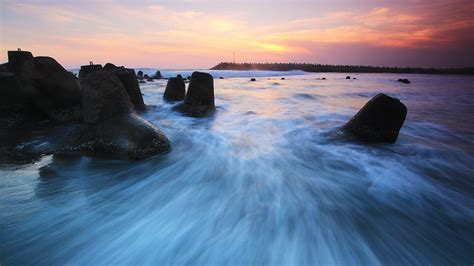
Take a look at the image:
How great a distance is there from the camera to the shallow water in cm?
240

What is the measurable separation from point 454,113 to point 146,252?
12166 millimetres

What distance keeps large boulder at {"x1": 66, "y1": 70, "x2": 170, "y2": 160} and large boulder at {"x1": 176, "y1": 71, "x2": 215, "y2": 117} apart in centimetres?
368

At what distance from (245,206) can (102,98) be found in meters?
3.19

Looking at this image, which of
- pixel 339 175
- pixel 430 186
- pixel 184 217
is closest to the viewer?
pixel 184 217

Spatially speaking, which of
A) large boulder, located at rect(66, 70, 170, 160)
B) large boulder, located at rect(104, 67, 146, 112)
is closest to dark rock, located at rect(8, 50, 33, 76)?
large boulder, located at rect(104, 67, 146, 112)

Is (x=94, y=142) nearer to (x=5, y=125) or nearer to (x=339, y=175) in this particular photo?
(x=5, y=125)

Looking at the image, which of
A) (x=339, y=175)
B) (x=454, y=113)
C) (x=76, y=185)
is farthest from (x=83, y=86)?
(x=454, y=113)

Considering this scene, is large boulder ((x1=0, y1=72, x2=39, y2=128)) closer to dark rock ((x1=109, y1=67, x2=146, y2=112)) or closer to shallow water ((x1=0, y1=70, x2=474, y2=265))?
shallow water ((x1=0, y1=70, x2=474, y2=265))

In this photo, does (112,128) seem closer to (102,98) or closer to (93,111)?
(93,111)

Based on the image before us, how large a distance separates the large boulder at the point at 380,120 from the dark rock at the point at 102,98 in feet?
14.8

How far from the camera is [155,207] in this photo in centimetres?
324

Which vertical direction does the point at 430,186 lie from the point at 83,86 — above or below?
below

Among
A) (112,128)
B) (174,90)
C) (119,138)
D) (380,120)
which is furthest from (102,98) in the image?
(174,90)

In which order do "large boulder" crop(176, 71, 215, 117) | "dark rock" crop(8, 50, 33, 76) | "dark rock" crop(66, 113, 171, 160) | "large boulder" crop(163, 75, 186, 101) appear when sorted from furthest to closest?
"large boulder" crop(163, 75, 186, 101) → "large boulder" crop(176, 71, 215, 117) → "dark rock" crop(8, 50, 33, 76) → "dark rock" crop(66, 113, 171, 160)
